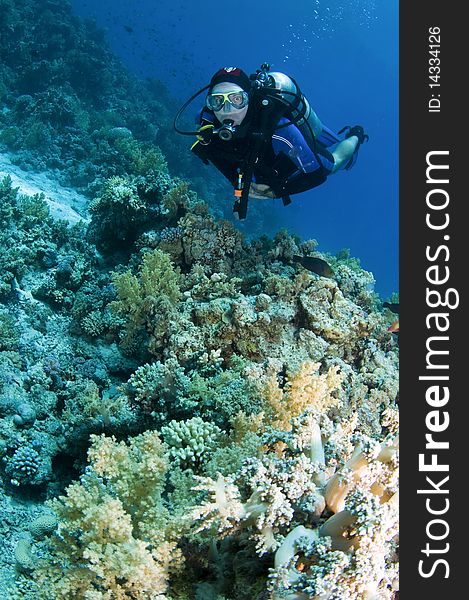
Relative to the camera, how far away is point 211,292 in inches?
200

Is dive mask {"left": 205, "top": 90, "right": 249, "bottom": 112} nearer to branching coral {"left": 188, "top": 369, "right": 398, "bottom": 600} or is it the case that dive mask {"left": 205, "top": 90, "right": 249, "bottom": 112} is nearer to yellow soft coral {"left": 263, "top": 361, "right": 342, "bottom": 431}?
yellow soft coral {"left": 263, "top": 361, "right": 342, "bottom": 431}

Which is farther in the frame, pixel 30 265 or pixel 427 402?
pixel 30 265

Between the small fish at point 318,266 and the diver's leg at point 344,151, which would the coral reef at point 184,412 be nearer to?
the small fish at point 318,266

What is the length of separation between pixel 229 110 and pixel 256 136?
19.1 inches

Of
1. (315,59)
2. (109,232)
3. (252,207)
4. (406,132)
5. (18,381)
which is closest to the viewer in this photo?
(406,132)

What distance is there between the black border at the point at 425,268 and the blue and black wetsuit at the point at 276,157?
3064 mm

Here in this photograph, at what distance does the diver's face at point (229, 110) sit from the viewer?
5297 millimetres

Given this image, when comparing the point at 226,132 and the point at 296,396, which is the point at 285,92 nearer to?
the point at 226,132

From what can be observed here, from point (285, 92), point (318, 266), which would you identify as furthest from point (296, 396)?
point (285, 92)

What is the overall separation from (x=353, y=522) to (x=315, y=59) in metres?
113

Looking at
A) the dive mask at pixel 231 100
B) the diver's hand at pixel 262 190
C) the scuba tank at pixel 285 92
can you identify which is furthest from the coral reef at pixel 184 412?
the scuba tank at pixel 285 92

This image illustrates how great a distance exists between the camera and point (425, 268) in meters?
2.28

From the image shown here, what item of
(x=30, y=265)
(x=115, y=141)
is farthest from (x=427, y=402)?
(x=115, y=141)

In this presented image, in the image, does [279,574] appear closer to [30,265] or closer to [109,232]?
[30,265]
